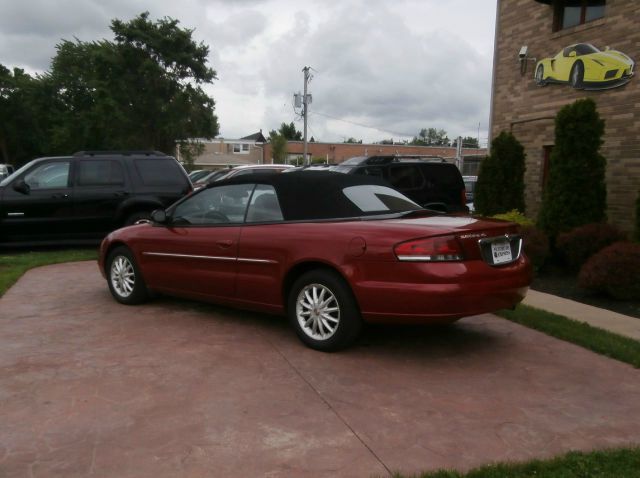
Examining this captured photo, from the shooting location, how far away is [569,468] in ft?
10.1

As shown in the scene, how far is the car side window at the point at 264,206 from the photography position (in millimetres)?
5516

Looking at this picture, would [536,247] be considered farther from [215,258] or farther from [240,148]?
[240,148]

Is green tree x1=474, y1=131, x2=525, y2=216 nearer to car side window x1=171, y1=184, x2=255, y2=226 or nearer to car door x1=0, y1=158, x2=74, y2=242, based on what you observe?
car side window x1=171, y1=184, x2=255, y2=226

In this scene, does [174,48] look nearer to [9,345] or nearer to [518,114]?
[518,114]

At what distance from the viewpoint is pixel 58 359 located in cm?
480

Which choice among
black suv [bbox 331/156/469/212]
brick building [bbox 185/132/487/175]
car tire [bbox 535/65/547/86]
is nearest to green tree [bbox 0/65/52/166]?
brick building [bbox 185/132/487/175]

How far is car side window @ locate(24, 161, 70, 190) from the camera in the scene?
1059 centimetres

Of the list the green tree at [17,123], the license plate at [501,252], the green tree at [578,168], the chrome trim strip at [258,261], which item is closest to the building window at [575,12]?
the green tree at [578,168]

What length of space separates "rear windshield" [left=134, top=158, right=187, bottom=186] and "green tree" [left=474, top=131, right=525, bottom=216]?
593 centimetres

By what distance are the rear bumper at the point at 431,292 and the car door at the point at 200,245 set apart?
1.61 meters

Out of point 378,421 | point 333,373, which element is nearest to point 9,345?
point 333,373

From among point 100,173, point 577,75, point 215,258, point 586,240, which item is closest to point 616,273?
point 586,240

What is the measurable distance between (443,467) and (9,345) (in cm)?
401

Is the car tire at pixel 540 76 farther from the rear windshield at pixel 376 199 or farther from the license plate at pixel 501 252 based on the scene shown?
the license plate at pixel 501 252
